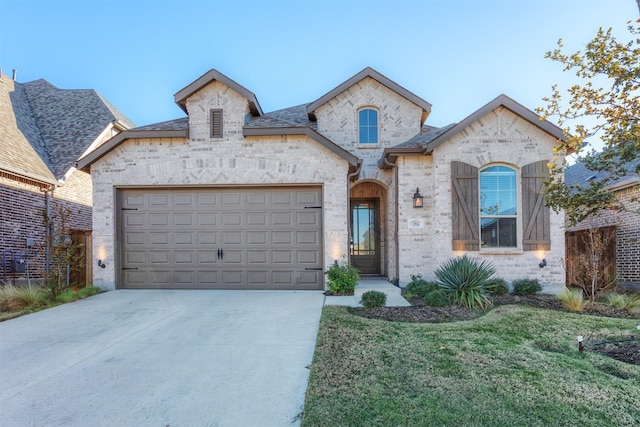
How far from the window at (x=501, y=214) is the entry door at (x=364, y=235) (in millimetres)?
3646

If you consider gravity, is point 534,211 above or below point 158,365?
above

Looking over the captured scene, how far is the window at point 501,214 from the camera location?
8.79 m

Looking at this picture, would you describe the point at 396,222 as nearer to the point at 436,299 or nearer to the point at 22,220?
the point at 436,299

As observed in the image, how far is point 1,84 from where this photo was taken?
1352 centimetres

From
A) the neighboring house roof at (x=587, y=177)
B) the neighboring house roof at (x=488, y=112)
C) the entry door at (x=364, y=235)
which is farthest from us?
the entry door at (x=364, y=235)

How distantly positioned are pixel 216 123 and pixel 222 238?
3.15 m

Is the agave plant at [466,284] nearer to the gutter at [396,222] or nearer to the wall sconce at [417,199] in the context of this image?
the gutter at [396,222]

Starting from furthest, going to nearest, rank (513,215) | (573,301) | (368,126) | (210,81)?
(368,126)
(210,81)
(513,215)
(573,301)

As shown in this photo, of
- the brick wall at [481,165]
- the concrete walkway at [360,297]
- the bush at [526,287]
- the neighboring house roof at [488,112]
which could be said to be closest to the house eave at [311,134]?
the neighboring house roof at [488,112]

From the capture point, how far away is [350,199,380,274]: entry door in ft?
38.1

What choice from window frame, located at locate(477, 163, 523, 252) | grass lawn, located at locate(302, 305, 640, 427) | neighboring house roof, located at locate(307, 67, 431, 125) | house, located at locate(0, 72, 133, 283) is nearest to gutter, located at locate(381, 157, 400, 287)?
window frame, located at locate(477, 163, 523, 252)

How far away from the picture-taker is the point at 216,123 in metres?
9.17

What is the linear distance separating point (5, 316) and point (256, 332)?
5149mm

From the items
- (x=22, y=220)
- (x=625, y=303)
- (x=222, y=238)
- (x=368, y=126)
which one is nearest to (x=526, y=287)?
(x=625, y=303)
